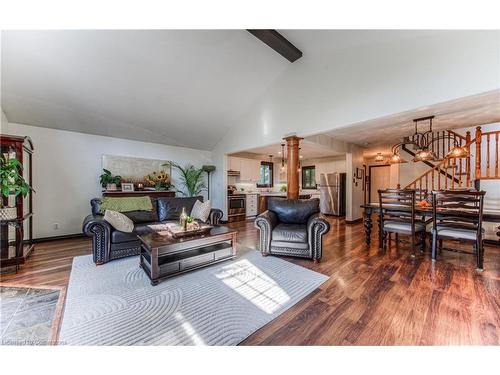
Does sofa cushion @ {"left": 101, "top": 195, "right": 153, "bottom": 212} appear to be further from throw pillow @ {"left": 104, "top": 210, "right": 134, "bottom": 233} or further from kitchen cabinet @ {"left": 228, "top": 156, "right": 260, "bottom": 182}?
kitchen cabinet @ {"left": 228, "top": 156, "right": 260, "bottom": 182}

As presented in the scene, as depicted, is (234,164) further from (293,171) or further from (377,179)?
(377,179)

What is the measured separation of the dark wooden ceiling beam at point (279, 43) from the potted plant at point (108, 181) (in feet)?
13.2

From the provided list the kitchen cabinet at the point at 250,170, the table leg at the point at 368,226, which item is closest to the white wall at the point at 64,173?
the kitchen cabinet at the point at 250,170

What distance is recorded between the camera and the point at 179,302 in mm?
1880

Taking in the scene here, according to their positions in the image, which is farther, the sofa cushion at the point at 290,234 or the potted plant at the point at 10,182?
the sofa cushion at the point at 290,234

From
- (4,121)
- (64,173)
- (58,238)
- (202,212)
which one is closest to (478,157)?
(202,212)

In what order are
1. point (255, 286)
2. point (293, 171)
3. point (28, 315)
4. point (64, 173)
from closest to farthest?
point (28, 315)
point (255, 286)
point (64, 173)
point (293, 171)

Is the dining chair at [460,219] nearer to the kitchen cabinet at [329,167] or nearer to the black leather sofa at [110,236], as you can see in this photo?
the black leather sofa at [110,236]

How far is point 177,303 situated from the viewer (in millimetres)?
1865

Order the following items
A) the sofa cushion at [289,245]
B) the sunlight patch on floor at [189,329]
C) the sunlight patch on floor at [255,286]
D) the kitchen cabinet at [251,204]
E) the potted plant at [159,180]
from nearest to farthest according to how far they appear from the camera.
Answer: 1. the sunlight patch on floor at [189,329]
2. the sunlight patch on floor at [255,286]
3. the sofa cushion at [289,245]
4. the potted plant at [159,180]
5. the kitchen cabinet at [251,204]

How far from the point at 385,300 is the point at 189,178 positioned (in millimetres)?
5104

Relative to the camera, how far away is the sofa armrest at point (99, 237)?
267cm
